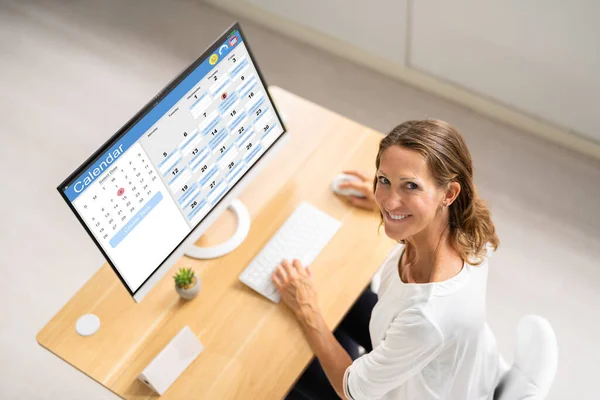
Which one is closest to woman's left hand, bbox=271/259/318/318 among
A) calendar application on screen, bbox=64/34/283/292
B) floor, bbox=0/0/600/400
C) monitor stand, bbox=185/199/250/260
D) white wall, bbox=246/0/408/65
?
monitor stand, bbox=185/199/250/260

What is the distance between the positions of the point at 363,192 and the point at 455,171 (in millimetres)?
518

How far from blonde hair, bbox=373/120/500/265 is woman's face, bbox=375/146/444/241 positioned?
0.07 feet

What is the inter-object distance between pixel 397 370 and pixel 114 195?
0.80 m

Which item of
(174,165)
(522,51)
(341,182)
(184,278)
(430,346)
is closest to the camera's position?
(430,346)

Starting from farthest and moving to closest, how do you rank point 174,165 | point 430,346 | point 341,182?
point 341,182, point 174,165, point 430,346

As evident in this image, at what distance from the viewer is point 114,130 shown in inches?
144

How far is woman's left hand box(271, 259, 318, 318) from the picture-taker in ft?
6.68

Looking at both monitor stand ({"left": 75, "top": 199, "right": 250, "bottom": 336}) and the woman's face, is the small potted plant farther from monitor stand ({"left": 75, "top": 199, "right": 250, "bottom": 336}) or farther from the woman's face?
the woman's face

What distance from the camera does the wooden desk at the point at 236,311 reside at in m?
1.97

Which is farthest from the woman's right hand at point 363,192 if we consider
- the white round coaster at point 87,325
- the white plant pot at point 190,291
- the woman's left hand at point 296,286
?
the white round coaster at point 87,325

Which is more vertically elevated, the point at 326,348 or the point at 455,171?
the point at 455,171

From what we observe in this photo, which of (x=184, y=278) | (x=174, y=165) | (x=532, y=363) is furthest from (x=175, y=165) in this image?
(x=532, y=363)

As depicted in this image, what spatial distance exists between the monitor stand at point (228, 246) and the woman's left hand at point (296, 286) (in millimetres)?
164

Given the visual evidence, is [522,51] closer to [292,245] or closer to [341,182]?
[341,182]
